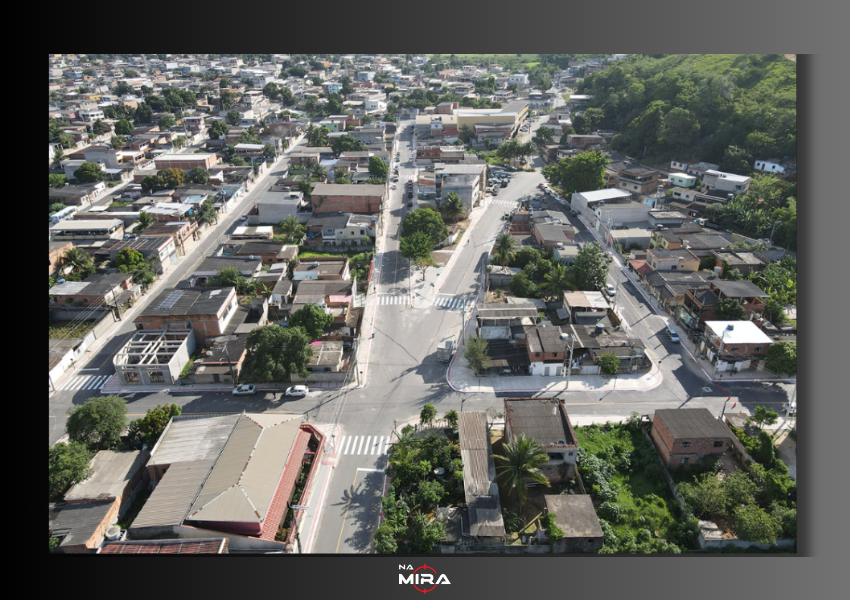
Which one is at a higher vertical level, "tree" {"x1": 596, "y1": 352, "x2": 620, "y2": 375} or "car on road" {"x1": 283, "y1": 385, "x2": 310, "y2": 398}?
"tree" {"x1": 596, "y1": 352, "x2": 620, "y2": 375}

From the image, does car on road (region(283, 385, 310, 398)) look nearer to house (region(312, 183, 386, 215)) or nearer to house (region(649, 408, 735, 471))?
house (region(649, 408, 735, 471))

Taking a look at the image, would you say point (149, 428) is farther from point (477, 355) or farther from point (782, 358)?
point (782, 358)

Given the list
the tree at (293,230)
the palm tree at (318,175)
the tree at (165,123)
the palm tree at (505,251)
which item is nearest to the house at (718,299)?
the palm tree at (505,251)

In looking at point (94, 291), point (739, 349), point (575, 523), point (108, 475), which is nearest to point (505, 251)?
point (739, 349)

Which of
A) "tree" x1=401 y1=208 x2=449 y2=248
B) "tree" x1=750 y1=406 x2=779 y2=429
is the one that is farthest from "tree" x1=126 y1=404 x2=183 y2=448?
"tree" x1=750 y1=406 x2=779 y2=429

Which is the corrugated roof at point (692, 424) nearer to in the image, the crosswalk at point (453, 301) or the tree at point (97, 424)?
the crosswalk at point (453, 301)

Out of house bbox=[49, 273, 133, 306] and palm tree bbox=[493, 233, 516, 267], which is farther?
palm tree bbox=[493, 233, 516, 267]
